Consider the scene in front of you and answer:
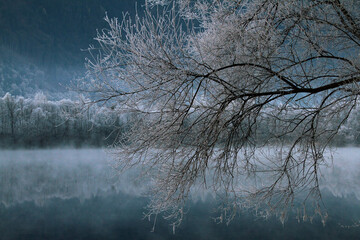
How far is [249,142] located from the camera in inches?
169

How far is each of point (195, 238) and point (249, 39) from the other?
28.8ft

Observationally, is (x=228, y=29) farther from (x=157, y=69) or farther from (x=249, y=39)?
(x=157, y=69)

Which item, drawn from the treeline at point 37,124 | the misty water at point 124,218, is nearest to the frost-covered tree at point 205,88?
the misty water at point 124,218

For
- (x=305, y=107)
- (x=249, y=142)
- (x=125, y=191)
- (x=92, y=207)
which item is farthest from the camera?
(x=125, y=191)

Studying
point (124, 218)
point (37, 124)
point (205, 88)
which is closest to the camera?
point (205, 88)

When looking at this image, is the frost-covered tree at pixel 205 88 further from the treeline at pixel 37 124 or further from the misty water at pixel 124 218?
the treeline at pixel 37 124

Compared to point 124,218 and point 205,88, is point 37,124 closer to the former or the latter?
point 124,218

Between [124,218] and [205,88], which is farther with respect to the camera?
[124,218]

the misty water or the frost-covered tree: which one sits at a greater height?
the frost-covered tree

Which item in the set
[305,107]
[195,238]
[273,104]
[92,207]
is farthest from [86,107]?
[92,207]

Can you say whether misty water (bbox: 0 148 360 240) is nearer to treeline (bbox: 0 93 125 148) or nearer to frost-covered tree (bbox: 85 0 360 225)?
frost-covered tree (bbox: 85 0 360 225)

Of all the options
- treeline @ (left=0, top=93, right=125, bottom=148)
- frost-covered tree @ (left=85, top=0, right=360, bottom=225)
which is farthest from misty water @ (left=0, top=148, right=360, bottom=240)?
treeline @ (left=0, top=93, right=125, bottom=148)

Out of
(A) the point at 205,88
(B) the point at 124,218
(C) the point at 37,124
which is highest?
(C) the point at 37,124

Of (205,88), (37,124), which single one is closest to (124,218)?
(205,88)
